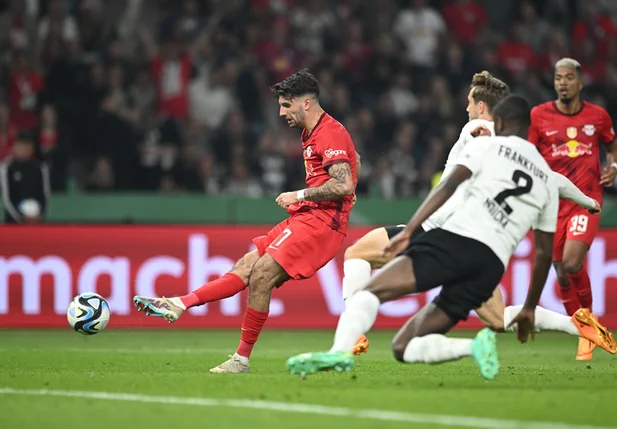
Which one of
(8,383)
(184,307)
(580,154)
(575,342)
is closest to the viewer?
(8,383)

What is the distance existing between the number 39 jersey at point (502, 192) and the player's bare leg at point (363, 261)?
199 centimetres

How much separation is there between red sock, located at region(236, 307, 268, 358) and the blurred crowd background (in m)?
7.45

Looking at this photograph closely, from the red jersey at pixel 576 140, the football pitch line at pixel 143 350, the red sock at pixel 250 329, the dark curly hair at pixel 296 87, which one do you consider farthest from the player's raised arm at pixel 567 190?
the football pitch line at pixel 143 350

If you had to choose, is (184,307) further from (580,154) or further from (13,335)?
(13,335)

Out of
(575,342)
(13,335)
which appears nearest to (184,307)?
(13,335)

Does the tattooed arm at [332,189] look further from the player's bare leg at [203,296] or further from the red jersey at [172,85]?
the red jersey at [172,85]

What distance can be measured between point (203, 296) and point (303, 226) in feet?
3.06

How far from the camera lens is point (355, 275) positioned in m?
9.27

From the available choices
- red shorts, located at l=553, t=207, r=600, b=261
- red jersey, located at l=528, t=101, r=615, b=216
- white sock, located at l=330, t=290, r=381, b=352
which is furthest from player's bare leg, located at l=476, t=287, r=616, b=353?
white sock, located at l=330, t=290, r=381, b=352

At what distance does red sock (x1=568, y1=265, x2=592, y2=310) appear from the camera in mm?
10734

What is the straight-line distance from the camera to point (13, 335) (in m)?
13.2

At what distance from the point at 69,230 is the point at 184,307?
5670 mm

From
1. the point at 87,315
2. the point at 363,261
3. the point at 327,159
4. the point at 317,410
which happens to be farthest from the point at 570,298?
the point at 317,410

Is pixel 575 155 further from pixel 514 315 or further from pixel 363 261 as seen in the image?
pixel 363 261
